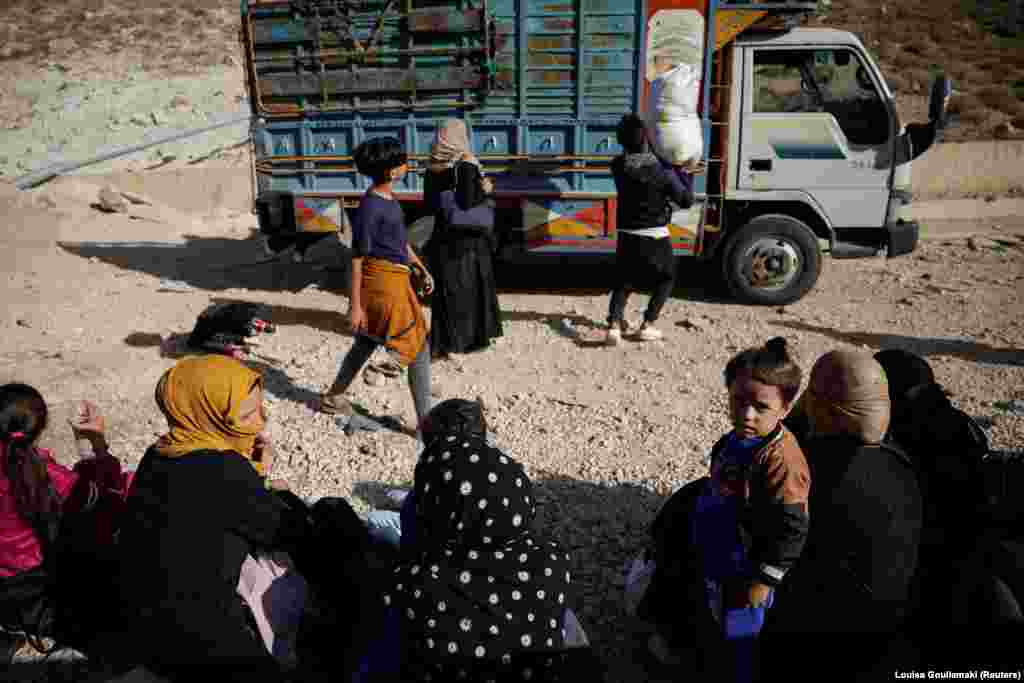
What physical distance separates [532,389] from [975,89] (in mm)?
19094

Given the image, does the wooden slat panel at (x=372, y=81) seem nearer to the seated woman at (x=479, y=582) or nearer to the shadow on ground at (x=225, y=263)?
the shadow on ground at (x=225, y=263)

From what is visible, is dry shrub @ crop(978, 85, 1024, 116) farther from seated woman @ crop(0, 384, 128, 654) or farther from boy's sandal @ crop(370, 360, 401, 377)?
seated woman @ crop(0, 384, 128, 654)

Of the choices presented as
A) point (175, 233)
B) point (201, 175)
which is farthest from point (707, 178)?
point (201, 175)

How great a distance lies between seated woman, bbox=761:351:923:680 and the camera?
6.70ft

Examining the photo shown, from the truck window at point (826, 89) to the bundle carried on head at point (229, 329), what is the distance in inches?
172

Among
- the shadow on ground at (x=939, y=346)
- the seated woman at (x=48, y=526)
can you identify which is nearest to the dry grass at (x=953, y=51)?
the shadow on ground at (x=939, y=346)

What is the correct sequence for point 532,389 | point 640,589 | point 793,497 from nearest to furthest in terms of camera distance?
point 793,497 → point 640,589 → point 532,389

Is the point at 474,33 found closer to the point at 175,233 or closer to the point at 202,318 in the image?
the point at 202,318

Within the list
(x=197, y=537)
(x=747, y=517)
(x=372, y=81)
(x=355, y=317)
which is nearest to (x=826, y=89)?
(x=372, y=81)

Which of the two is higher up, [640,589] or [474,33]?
[474,33]

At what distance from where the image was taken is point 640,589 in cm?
275

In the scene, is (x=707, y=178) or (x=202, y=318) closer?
(x=202, y=318)

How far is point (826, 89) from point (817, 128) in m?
0.39

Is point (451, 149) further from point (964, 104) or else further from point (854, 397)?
point (964, 104)
